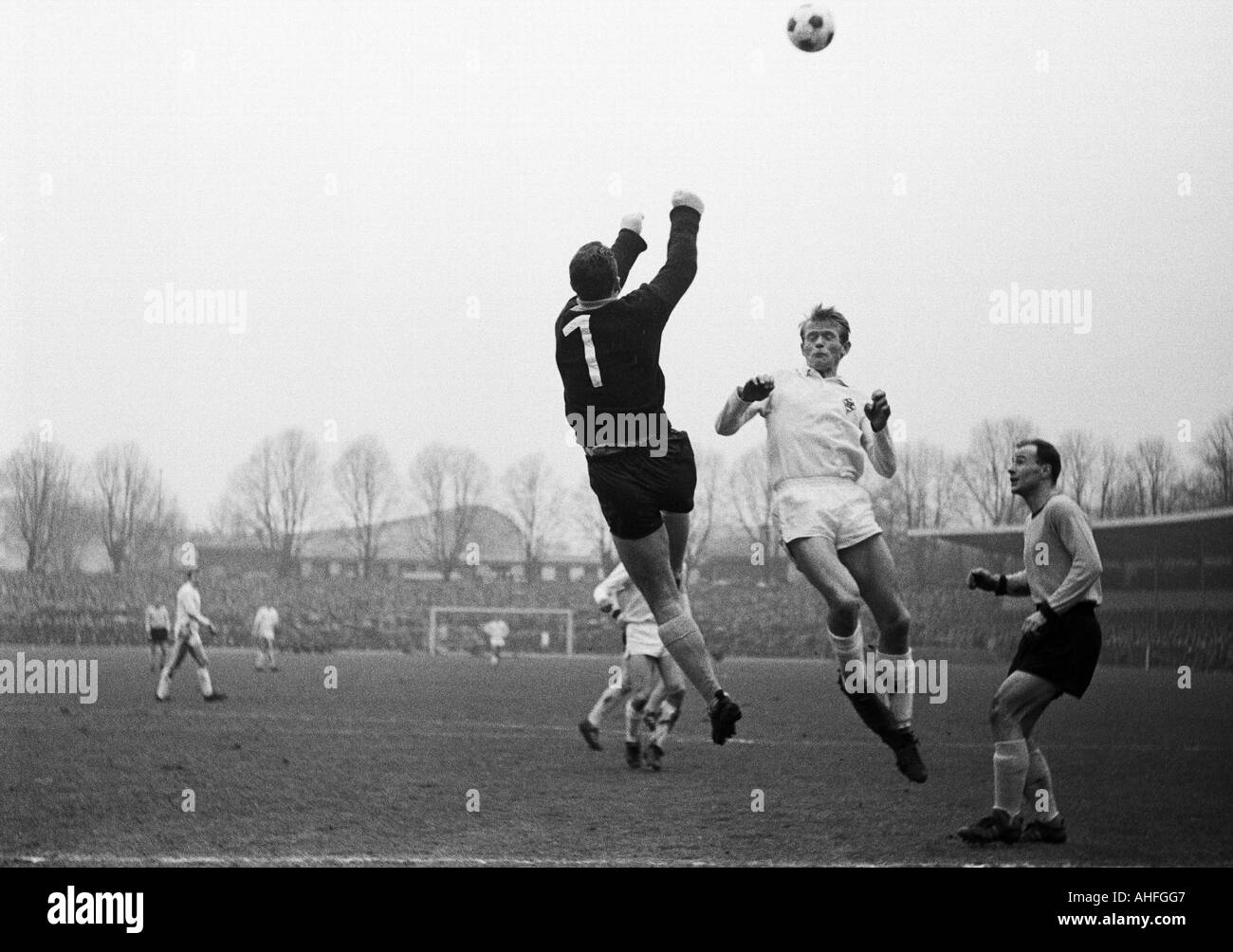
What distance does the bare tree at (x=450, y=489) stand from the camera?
10.8 m

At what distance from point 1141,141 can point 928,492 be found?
253 cm

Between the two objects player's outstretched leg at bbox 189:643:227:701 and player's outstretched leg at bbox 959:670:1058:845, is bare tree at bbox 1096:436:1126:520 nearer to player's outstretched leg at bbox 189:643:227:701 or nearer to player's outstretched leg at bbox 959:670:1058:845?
player's outstretched leg at bbox 959:670:1058:845

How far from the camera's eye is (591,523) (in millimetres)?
10719

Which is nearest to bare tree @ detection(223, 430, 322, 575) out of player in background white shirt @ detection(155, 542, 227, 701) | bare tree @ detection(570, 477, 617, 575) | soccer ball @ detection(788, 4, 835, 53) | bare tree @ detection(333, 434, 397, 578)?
bare tree @ detection(333, 434, 397, 578)

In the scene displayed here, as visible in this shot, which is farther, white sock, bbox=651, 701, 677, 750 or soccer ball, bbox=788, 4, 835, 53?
white sock, bbox=651, 701, 677, 750

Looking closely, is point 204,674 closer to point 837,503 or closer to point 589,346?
point 837,503

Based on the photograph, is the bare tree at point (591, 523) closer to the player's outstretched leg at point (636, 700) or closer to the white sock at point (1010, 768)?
the player's outstretched leg at point (636, 700)

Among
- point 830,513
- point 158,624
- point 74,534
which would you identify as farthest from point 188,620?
point 830,513

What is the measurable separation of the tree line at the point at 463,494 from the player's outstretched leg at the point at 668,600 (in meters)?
3.32

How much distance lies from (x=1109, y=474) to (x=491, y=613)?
12.3 meters

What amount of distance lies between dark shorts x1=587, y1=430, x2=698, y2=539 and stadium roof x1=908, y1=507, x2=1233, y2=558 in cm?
439

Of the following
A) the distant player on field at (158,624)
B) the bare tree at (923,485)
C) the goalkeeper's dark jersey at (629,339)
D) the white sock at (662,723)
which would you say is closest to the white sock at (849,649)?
the goalkeeper's dark jersey at (629,339)

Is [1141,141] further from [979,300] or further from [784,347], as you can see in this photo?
[784,347]

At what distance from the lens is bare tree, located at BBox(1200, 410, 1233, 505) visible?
820 centimetres
